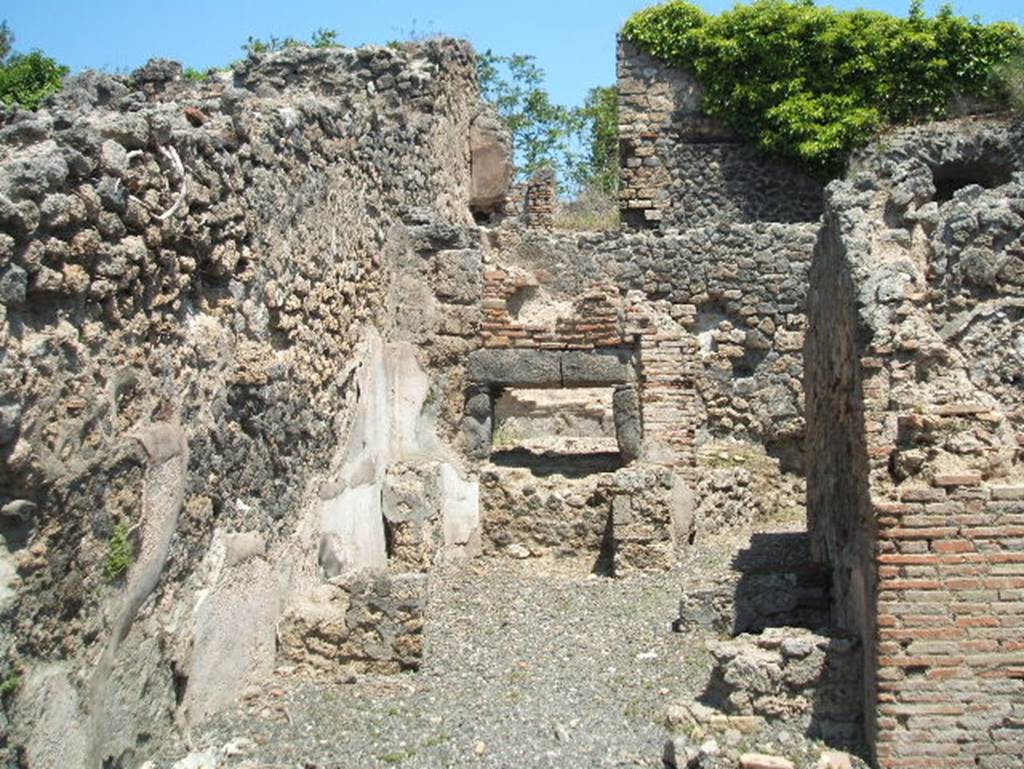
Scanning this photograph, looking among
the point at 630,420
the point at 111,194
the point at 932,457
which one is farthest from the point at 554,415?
the point at 111,194

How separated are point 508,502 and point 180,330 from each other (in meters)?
5.23

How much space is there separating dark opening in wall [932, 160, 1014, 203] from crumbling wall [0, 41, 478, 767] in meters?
3.74

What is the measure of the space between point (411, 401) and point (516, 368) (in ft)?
3.51

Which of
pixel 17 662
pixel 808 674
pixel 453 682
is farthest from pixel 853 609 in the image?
pixel 17 662

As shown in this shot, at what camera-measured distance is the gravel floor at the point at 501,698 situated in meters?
5.45

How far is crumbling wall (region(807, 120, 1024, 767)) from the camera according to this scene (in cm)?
489

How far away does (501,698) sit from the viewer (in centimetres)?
628

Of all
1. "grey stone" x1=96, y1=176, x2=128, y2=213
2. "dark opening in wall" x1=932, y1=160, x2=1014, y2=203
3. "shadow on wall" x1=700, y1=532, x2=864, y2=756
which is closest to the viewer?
"grey stone" x1=96, y1=176, x2=128, y2=213

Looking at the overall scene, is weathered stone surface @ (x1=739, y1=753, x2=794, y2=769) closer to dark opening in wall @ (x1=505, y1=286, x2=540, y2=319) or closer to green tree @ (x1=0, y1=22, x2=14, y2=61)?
dark opening in wall @ (x1=505, y1=286, x2=540, y2=319)

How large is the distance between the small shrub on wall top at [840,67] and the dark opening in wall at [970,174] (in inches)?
299

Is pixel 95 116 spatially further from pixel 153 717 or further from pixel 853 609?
pixel 853 609

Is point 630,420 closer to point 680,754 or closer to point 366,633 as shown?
point 366,633

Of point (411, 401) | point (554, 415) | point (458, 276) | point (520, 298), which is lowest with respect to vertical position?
point (411, 401)

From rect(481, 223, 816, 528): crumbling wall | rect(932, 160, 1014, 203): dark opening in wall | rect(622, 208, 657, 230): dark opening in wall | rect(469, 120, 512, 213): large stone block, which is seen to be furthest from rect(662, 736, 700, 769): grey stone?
rect(622, 208, 657, 230): dark opening in wall
